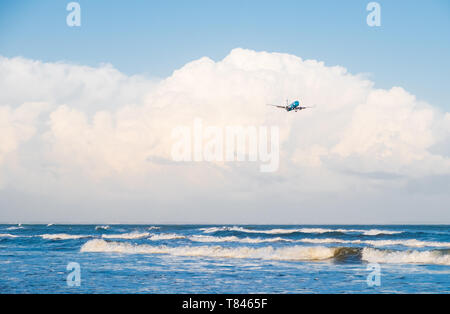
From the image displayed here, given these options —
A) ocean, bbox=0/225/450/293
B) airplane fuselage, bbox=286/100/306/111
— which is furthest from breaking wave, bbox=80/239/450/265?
airplane fuselage, bbox=286/100/306/111

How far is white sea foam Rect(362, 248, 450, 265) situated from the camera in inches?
902

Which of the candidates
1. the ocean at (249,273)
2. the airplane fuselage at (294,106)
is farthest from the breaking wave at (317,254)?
the airplane fuselage at (294,106)

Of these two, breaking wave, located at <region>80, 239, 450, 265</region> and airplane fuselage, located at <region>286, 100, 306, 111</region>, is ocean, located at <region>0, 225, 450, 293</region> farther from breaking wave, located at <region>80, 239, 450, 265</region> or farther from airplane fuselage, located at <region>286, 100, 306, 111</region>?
airplane fuselage, located at <region>286, 100, 306, 111</region>

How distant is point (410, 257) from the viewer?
23828mm

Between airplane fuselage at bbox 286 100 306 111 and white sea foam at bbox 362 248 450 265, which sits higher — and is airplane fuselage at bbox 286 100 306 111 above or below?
above

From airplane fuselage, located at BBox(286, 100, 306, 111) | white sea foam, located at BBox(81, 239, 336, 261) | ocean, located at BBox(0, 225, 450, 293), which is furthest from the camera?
white sea foam, located at BBox(81, 239, 336, 261)

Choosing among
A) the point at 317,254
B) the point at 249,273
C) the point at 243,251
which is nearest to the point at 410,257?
the point at 317,254

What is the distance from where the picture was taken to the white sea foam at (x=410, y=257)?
22922mm

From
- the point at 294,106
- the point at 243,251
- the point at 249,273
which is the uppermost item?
the point at 294,106

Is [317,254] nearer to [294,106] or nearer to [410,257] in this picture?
[410,257]
